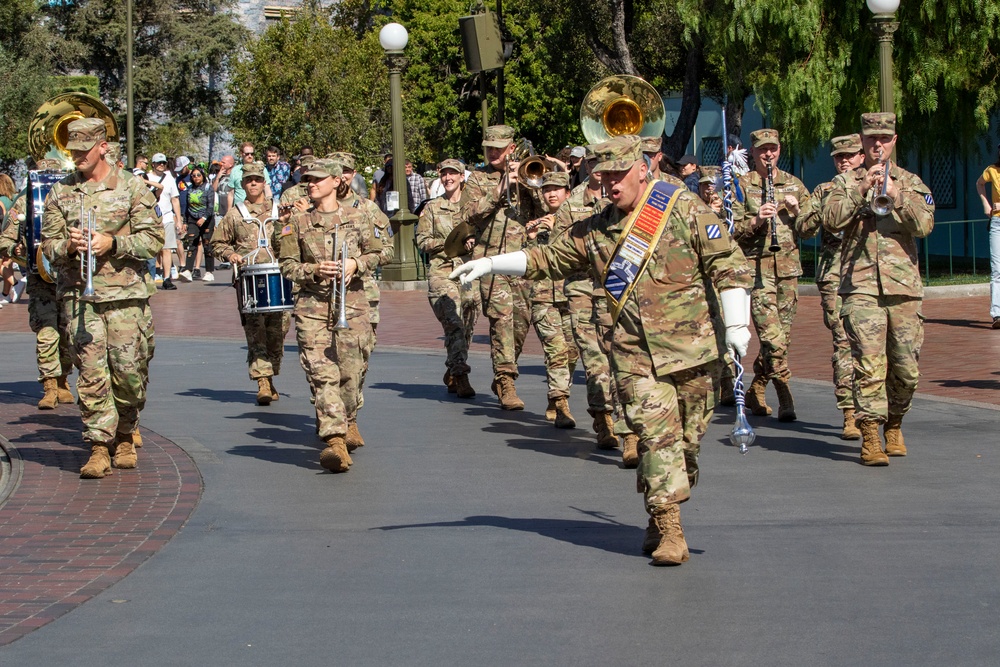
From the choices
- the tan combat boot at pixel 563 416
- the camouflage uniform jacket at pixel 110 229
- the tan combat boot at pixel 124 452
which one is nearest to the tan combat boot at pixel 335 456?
the tan combat boot at pixel 124 452

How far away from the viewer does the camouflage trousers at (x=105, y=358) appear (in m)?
9.23

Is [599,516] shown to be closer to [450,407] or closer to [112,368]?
[112,368]

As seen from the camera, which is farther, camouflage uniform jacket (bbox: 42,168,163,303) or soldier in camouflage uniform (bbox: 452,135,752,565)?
camouflage uniform jacket (bbox: 42,168,163,303)

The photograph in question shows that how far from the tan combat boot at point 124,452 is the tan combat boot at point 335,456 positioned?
1219mm

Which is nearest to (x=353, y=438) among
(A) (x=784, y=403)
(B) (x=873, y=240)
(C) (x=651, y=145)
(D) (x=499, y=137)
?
(C) (x=651, y=145)

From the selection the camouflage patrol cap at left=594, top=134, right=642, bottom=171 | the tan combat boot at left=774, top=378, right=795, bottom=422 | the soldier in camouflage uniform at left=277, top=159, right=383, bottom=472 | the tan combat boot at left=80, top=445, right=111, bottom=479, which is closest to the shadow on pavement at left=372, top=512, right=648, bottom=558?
the soldier in camouflage uniform at left=277, top=159, right=383, bottom=472

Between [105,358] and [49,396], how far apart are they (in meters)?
3.45

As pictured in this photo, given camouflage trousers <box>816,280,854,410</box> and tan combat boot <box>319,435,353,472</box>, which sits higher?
camouflage trousers <box>816,280,854,410</box>

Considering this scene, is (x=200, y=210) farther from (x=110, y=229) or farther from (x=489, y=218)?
(x=110, y=229)

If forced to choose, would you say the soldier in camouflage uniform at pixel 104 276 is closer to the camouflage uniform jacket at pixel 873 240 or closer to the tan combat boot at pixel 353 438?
the tan combat boot at pixel 353 438

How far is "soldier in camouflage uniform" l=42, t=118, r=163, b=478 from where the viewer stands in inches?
363

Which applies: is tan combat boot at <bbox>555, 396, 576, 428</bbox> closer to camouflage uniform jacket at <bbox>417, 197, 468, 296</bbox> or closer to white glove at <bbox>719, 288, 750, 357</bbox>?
camouflage uniform jacket at <bbox>417, 197, 468, 296</bbox>

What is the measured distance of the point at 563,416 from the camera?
11.1 m

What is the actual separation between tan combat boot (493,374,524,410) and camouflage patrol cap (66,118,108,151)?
403 centimetres
